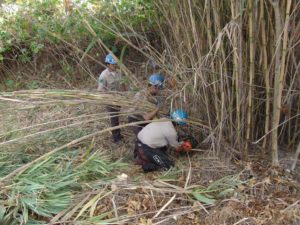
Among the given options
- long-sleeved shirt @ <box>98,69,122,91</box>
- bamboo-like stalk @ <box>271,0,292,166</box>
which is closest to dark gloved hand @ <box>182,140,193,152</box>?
bamboo-like stalk @ <box>271,0,292,166</box>

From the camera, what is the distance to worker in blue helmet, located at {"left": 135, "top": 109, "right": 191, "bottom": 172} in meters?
3.40

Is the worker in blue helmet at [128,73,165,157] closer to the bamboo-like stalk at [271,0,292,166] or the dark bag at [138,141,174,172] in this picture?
the dark bag at [138,141,174,172]

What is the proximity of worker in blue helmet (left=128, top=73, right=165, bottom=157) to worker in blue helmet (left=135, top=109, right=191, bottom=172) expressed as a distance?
0.33 feet

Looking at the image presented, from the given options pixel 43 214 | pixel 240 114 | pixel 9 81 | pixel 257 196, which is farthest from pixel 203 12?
pixel 9 81

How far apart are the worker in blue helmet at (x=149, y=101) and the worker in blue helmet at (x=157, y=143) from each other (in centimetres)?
10

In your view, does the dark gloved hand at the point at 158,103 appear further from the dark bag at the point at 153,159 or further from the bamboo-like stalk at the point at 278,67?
the bamboo-like stalk at the point at 278,67

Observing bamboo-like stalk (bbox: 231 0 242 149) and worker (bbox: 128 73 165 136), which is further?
worker (bbox: 128 73 165 136)

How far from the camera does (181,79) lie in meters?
3.38

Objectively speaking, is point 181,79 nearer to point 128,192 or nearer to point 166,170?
point 166,170

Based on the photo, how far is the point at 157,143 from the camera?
11.4 feet

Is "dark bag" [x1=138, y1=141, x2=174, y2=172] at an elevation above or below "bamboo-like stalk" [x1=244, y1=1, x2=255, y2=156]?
below

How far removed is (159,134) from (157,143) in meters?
0.09

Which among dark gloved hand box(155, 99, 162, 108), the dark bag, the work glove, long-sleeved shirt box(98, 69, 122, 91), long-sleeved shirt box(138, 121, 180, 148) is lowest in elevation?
the dark bag

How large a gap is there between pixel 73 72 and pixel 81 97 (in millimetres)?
3094
